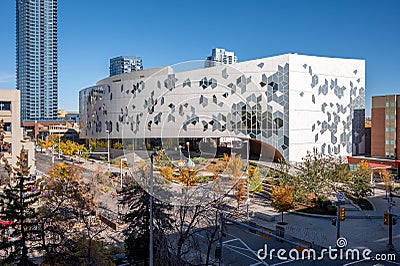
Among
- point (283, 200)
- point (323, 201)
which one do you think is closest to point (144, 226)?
point (283, 200)

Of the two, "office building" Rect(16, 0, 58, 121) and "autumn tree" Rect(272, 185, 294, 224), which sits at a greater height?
"office building" Rect(16, 0, 58, 121)

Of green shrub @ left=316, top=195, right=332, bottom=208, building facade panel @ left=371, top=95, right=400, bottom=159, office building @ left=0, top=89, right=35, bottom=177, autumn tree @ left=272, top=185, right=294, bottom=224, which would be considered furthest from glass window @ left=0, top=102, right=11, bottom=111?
building facade panel @ left=371, top=95, right=400, bottom=159

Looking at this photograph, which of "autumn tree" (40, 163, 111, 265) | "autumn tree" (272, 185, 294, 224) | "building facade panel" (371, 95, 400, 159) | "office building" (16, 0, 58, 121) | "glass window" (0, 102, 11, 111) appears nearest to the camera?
"autumn tree" (40, 163, 111, 265)

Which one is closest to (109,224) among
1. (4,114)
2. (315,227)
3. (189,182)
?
(315,227)

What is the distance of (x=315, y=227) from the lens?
65.3 feet

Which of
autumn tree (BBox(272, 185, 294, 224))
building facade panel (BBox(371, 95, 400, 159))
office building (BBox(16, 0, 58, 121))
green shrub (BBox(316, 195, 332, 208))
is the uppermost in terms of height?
office building (BBox(16, 0, 58, 121))

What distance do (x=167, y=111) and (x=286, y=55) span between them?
109 ft

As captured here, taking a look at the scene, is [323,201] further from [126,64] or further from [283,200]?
[126,64]

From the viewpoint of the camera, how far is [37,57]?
139500 mm

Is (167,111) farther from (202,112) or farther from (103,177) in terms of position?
(103,177)

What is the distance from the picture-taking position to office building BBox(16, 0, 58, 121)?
138375 mm

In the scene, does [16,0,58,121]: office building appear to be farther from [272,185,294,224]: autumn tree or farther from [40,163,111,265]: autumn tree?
[40,163,111,265]: autumn tree

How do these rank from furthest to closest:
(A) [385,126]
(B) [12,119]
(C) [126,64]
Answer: (C) [126,64] < (A) [385,126] < (B) [12,119]

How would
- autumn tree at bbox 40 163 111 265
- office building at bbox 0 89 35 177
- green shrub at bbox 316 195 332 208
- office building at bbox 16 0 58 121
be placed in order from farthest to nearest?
office building at bbox 16 0 58 121 < office building at bbox 0 89 35 177 < green shrub at bbox 316 195 332 208 < autumn tree at bbox 40 163 111 265
